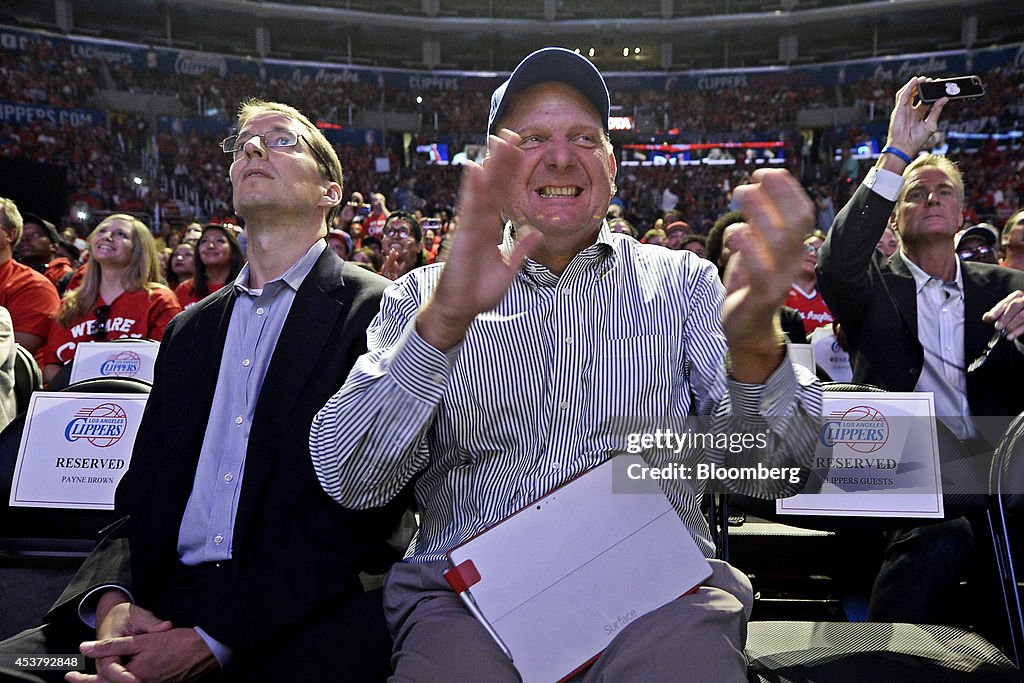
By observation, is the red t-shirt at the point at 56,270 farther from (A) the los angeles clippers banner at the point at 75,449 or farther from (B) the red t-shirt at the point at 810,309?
(B) the red t-shirt at the point at 810,309

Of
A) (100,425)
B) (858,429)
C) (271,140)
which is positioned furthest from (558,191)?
(100,425)

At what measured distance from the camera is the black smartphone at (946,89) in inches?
109

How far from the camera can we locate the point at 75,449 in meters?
2.38

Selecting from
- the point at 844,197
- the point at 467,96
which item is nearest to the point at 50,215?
the point at 467,96

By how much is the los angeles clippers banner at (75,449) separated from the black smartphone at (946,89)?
8.87ft

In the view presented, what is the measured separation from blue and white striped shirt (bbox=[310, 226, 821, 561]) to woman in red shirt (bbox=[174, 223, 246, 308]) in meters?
3.79

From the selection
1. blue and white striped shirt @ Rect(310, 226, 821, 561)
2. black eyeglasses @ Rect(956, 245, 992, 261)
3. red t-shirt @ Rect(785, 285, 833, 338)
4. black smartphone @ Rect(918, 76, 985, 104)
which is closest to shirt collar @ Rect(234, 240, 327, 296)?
blue and white striped shirt @ Rect(310, 226, 821, 561)

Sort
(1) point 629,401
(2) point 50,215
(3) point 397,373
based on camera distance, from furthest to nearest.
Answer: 1. (2) point 50,215
2. (1) point 629,401
3. (3) point 397,373

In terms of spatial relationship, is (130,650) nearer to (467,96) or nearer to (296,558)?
(296,558)

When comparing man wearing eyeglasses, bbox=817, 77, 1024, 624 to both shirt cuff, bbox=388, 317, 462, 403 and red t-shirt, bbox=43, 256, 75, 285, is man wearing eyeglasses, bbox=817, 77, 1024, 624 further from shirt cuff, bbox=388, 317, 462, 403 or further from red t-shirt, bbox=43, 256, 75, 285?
red t-shirt, bbox=43, 256, 75, 285

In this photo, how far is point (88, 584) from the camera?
1728 millimetres

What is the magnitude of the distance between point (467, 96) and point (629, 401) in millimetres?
28089

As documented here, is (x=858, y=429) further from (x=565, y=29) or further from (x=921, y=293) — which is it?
(x=565, y=29)

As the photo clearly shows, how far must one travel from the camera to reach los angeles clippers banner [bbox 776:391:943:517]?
218cm
